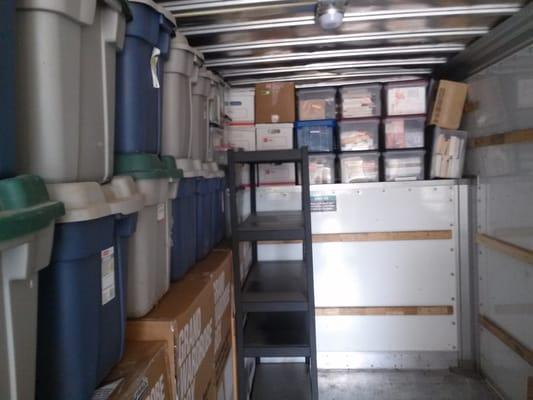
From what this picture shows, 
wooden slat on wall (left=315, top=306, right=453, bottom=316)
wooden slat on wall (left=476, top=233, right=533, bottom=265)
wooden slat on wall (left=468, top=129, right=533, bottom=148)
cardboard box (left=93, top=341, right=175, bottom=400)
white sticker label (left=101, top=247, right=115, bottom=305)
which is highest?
wooden slat on wall (left=468, top=129, right=533, bottom=148)

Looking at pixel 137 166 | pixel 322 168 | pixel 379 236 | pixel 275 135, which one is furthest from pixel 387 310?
pixel 137 166

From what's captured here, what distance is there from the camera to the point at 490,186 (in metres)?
2.25

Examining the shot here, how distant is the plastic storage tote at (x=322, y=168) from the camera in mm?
2600

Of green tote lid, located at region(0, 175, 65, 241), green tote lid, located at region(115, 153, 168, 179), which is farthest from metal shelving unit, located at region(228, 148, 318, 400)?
green tote lid, located at region(0, 175, 65, 241)

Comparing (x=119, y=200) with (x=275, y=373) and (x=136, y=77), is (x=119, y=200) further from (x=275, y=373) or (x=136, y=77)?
(x=275, y=373)

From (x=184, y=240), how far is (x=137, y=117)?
1.96 feet

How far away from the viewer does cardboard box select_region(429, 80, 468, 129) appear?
7.89ft

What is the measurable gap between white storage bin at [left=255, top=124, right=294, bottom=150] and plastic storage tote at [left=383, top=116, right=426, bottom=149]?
69cm

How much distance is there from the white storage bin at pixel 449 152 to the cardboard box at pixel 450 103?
2.6 inches

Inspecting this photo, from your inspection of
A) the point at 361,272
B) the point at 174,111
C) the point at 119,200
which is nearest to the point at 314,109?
the point at 361,272

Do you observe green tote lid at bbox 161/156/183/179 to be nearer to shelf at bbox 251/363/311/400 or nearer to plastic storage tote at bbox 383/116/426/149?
shelf at bbox 251/363/311/400

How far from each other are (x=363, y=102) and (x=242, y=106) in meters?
0.87

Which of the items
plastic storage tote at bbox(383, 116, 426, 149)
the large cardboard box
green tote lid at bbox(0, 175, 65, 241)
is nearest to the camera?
green tote lid at bbox(0, 175, 65, 241)

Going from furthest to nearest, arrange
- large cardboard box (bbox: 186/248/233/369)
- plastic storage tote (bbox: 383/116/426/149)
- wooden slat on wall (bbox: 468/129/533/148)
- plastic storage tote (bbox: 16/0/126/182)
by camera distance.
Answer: plastic storage tote (bbox: 383/116/426/149), wooden slat on wall (bbox: 468/129/533/148), large cardboard box (bbox: 186/248/233/369), plastic storage tote (bbox: 16/0/126/182)
